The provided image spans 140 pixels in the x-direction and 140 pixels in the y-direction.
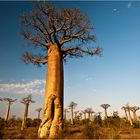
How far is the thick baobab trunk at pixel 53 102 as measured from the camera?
681 cm

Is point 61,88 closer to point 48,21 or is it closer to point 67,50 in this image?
point 67,50

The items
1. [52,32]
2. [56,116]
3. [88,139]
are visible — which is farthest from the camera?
[52,32]

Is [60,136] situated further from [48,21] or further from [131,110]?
[131,110]

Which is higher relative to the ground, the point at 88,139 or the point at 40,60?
the point at 40,60

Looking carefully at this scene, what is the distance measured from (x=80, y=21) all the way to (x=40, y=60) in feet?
9.75

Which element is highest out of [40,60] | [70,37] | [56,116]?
[70,37]

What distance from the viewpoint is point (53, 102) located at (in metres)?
7.34

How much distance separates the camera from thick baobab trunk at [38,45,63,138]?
6.81 m

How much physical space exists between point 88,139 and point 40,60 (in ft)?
17.1

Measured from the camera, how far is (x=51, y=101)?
23.8 ft

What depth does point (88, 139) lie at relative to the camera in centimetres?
580

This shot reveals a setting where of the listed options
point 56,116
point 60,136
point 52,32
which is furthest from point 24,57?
point 60,136

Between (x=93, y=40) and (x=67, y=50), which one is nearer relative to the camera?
(x=67, y=50)

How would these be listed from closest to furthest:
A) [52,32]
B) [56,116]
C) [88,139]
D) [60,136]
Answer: [88,139], [60,136], [56,116], [52,32]
